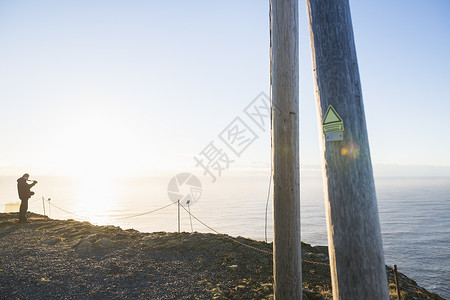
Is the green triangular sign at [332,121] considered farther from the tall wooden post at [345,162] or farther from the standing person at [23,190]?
the standing person at [23,190]

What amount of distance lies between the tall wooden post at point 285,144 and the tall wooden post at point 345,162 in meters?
1.47

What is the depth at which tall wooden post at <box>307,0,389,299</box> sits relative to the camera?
5.39ft

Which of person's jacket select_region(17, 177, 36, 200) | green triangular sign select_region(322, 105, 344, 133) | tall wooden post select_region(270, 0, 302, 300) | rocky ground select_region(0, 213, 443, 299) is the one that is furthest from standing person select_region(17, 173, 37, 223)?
green triangular sign select_region(322, 105, 344, 133)

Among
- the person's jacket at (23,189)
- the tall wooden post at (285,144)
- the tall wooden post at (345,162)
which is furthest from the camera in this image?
the person's jacket at (23,189)

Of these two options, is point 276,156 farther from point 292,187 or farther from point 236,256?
point 236,256

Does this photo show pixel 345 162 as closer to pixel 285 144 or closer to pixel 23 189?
pixel 285 144

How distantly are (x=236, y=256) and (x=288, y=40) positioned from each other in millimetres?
5234

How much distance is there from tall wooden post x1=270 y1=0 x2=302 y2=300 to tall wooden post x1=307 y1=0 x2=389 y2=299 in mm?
1468

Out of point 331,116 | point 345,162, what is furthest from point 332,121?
point 345,162

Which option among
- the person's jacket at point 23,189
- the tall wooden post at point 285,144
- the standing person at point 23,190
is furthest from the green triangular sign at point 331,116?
the person's jacket at point 23,189

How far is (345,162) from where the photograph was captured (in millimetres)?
1698

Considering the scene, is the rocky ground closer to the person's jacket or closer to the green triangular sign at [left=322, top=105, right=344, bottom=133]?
the person's jacket

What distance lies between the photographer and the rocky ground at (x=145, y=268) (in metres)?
4.82

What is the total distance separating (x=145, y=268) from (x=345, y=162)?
576cm
